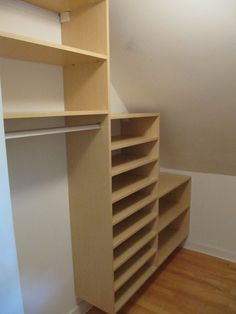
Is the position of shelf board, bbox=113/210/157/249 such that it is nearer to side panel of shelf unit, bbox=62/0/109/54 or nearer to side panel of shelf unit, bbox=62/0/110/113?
side panel of shelf unit, bbox=62/0/110/113

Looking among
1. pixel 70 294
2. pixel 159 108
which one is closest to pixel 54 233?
pixel 70 294

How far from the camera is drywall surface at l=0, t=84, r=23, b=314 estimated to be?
682 millimetres

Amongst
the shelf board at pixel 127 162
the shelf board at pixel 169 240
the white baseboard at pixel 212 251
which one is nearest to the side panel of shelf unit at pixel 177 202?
the shelf board at pixel 169 240

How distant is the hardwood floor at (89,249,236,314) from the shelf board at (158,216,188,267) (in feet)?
0.66

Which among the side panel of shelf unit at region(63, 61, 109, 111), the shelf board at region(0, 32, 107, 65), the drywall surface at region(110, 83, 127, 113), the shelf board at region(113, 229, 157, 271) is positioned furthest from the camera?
the drywall surface at region(110, 83, 127, 113)

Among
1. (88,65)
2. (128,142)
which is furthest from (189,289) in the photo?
(88,65)

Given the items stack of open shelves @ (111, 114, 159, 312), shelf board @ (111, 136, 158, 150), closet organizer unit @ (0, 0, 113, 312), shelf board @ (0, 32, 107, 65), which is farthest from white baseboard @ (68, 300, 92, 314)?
shelf board @ (0, 32, 107, 65)

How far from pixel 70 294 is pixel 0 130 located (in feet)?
5.25

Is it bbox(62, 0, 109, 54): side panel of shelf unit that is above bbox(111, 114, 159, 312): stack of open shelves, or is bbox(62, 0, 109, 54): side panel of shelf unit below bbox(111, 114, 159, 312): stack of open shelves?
above

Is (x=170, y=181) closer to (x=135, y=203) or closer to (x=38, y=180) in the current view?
(x=135, y=203)

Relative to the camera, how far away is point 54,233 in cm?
166

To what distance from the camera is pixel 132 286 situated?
189cm

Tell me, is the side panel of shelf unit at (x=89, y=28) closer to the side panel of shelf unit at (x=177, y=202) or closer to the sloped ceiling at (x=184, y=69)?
the sloped ceiling at (x=184, y=69)

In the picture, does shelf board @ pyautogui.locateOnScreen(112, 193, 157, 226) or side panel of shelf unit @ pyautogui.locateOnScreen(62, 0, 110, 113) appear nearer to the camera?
side panel of shelf unit @ pyautogui.locateOnScreen(62, 0, 110, 113)
